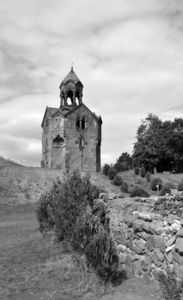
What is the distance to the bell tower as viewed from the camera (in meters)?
39.0

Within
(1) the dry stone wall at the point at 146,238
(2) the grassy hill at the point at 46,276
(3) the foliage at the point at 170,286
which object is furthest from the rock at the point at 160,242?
(2) the grassy hill at the point at 46,276

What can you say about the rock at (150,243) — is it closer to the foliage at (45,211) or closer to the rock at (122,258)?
the rock at (122,258)

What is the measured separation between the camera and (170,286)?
4.20 metres

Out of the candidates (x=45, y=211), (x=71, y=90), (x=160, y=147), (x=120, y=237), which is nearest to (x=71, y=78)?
(x=71, y=90)

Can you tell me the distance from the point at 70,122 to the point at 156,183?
15.1m

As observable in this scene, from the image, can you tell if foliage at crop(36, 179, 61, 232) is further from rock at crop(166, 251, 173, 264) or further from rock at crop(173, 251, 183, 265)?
rock at crop(173, 251, 183, 265)

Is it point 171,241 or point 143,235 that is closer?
point 171,241

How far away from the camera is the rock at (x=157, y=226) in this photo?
17.0 ft

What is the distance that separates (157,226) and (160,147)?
39.1m

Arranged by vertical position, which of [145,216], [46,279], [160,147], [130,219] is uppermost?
[160,147]

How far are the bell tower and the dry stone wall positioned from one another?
3337cm

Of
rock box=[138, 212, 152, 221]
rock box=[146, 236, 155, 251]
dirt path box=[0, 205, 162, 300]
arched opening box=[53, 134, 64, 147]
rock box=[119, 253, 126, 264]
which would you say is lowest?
dirt path box=[0, 205, 162, 300]

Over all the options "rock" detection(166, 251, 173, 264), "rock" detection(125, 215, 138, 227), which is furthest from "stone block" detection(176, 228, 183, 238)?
Answer: "rock" detection(125, 215, 138, 227)

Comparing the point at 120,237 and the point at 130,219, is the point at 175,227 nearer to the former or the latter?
the point at 130,219
